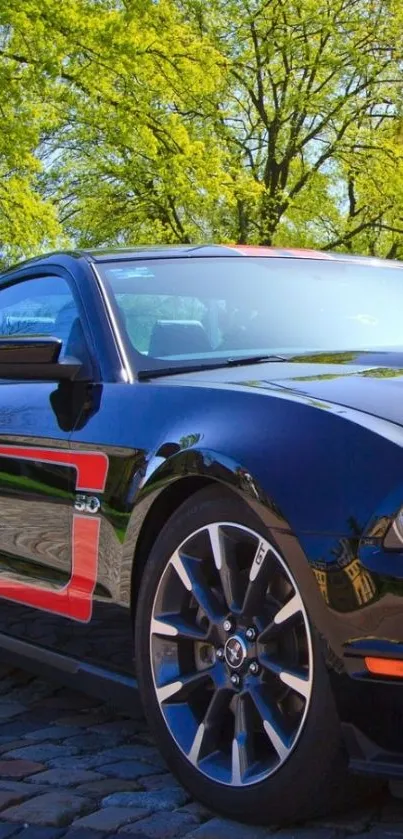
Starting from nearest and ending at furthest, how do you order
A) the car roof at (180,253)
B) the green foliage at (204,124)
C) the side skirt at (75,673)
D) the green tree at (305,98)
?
the side skirt at (75,673), the car roof at (180,253), the green foliage at (204,124), the green tree at (305,98)

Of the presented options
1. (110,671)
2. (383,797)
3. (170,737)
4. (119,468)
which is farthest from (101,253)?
(383,797)

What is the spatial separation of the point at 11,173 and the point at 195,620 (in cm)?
1560

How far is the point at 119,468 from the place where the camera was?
284 centimetres

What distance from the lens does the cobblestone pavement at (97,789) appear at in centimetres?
243

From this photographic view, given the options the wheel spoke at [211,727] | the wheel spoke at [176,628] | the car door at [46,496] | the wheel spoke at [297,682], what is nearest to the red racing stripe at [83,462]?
the car door at [46,496]

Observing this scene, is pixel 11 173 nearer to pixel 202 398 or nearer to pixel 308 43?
pixel 308 43

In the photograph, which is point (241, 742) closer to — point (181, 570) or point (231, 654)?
point (231, 654)

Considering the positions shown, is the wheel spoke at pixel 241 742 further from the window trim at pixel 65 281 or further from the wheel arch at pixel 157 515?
the window trim at pixel 65 281

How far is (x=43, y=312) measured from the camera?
12.4 ft

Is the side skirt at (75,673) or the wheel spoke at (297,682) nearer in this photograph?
the wheel spoke at (297,682)

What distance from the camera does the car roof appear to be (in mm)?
3709

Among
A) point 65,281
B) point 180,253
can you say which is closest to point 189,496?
point 65,281

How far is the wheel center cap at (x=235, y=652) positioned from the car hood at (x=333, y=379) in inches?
21.9

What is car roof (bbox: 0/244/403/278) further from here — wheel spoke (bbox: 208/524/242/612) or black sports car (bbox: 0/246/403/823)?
wheel spoke (bbox: 208/524/242/612)
